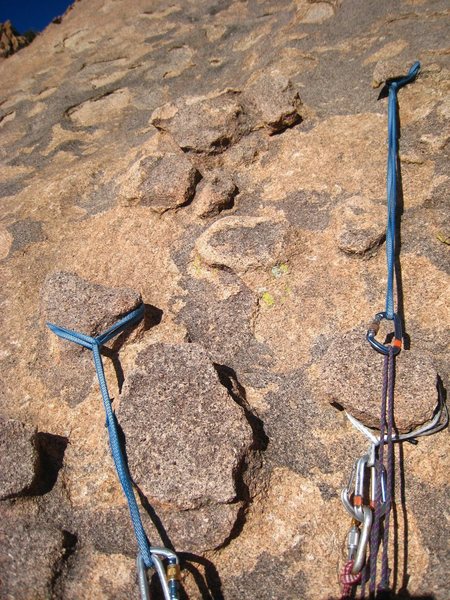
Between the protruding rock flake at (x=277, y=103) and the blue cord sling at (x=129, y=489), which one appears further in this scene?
the protruding rock flake at (x=277, y=103)

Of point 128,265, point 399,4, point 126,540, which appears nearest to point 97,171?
point 128,265

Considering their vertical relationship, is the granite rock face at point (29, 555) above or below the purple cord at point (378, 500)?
above

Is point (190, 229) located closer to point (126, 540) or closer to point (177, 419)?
point (177, 419)

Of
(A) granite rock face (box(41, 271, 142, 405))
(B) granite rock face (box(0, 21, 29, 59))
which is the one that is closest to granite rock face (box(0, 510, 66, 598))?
(A) granite rock face (box(41, 271, 142, 405))

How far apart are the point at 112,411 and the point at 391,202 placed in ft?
4.21

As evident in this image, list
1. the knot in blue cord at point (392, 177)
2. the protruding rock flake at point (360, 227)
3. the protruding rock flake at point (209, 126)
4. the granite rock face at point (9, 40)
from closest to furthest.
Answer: the knot in blue cord at point (392, 177)
the protruding rock flake at point (360, 227)
the protruding rock flake at point (209, 126)
the granite rock face at point (9, 40)

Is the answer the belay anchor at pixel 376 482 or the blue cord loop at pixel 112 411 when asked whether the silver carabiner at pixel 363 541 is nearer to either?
the belay anchor at pixel 376 482

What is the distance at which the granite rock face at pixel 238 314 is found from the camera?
127 cm

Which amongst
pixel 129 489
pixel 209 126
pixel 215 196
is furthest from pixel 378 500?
pixel 209 126

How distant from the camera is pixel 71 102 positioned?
3320 mm

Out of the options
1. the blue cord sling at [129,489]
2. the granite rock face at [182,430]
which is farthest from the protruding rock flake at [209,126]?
the granite rock face at [182,430]

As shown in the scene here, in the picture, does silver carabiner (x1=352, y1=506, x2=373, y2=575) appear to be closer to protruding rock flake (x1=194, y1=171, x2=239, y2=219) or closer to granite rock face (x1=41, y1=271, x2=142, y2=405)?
granite rock face (x1=41, y1=271, x2=142, y2=405)

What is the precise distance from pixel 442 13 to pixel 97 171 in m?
2.13

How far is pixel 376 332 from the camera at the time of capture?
1503 millimetres
